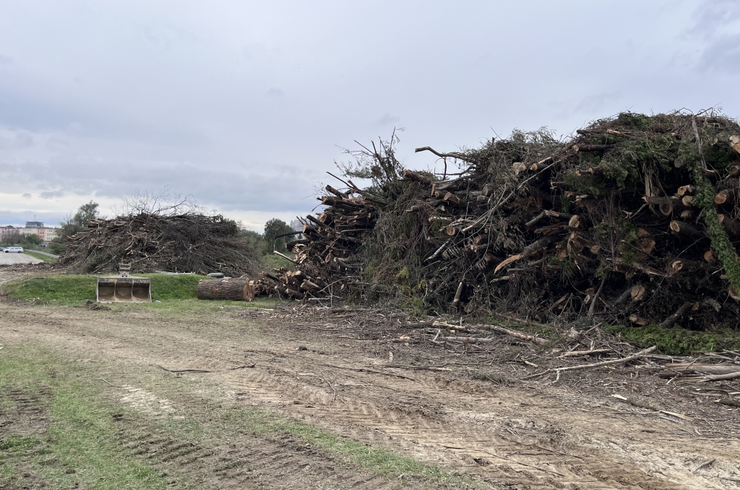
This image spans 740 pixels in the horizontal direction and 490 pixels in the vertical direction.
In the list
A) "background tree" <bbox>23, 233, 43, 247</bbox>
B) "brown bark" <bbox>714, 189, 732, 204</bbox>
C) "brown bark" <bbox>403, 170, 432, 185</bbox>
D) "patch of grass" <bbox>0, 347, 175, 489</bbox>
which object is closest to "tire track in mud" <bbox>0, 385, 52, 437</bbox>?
"patch of grass" <bbox>0, 347, 175, 489</bbox>

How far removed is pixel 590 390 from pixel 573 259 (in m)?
3.35

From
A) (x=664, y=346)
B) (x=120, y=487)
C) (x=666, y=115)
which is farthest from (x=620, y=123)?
(x=120, y=487)

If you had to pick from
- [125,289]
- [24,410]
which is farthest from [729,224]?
[125,289]

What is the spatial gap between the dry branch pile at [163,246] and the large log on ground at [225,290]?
5.87 meters

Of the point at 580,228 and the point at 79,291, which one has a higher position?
the point at 580,228

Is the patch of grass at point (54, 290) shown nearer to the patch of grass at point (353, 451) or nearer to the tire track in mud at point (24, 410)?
the tire track in mud at point (24, 410)

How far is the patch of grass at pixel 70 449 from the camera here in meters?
3.21

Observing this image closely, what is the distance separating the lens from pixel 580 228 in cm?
859

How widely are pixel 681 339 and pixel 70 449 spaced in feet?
23.1

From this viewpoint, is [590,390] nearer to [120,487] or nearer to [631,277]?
[631,277]

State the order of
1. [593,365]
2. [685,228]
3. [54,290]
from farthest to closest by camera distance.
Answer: [54,290] → [685,228] → [593,365]

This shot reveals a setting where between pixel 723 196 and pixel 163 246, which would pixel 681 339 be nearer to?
pixel 723 196

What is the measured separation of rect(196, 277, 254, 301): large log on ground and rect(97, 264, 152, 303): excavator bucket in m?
1.51

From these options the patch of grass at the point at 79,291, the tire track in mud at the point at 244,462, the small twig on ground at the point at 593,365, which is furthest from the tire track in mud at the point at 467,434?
the patch of grass at the point at 79,291
